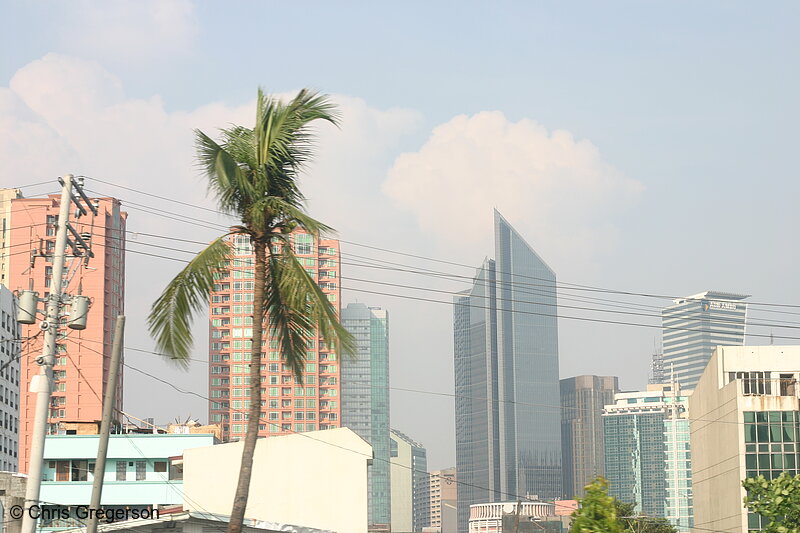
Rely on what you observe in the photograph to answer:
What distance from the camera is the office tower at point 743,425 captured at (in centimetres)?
10056

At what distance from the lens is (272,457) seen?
73062 millimetres

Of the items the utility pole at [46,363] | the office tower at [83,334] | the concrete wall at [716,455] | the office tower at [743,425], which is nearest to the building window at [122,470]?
the office tower at [743,425]

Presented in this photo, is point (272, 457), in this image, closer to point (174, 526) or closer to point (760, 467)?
point (174, 526)

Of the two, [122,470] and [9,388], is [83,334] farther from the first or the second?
[122,470]

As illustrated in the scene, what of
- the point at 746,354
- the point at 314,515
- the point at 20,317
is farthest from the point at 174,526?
the point at 746,354

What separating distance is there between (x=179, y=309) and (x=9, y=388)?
140851 millimetres

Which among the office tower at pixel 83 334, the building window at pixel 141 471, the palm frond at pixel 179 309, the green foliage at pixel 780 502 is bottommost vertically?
the green foliage at pixel 780 502

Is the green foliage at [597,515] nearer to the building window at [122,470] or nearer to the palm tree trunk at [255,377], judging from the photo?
the palm tree trunk at [255,377]

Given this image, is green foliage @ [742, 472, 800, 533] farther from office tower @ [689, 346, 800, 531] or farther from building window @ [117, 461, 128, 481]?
office tower @ [689, 346, 800, 531]

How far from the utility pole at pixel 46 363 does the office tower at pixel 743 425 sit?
77.3 metres

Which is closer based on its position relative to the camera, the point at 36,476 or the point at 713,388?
the point at 36,476

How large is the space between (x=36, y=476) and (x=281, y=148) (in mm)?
11011

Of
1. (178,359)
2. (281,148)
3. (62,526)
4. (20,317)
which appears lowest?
(62,526)

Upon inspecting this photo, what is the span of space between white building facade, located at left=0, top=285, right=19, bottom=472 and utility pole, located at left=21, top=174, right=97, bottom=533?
12150 cm
